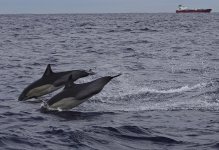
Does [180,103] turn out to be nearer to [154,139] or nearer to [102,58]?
[154,139]

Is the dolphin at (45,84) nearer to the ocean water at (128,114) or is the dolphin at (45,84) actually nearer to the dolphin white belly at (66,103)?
the ocean water at (128,114)

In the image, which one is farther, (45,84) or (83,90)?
(45,84)

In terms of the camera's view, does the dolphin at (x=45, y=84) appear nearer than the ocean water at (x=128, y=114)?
No

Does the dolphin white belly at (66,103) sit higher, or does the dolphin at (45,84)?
the dolphin at (45,84)

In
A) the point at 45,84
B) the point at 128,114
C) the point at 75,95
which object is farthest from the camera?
the point at 45,84

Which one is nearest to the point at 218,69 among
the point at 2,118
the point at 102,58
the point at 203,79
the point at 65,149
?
the point at 203,79

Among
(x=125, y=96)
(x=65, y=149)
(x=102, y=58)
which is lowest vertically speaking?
(x=65, y=149)

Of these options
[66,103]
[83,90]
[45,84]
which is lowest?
[66,103]

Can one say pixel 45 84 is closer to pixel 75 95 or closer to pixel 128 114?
pixel 75 95

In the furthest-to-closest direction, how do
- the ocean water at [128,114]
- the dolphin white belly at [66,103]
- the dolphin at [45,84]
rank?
1. the dolphin at [45,84]
2. the dolphin white belly at [66,103]
3. the ocean water at [128,114]

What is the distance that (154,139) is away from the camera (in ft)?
38.0

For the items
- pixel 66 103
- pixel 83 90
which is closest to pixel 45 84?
pixel 66 103

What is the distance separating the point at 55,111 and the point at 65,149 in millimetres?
4286

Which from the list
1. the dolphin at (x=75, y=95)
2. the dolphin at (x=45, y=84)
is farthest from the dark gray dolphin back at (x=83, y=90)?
the dolphin at (x=45, y=84)
